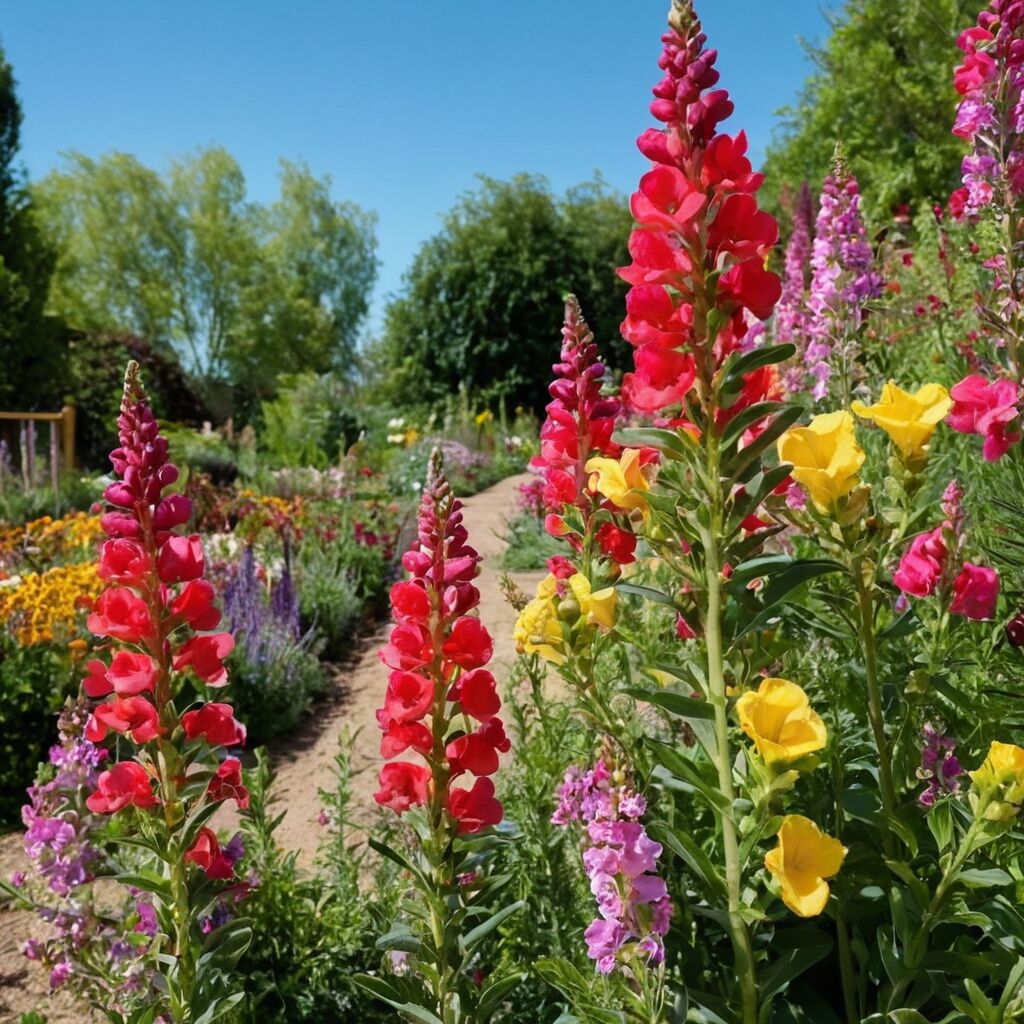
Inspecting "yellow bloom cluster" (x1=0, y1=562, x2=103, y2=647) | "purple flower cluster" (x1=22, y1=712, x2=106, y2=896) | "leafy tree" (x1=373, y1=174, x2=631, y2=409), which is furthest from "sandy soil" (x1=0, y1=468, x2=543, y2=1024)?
"leafy tree" (x1=373, y1=174, x2=631, y2=409)

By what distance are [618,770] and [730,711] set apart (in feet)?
0.99

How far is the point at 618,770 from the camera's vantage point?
1080mm

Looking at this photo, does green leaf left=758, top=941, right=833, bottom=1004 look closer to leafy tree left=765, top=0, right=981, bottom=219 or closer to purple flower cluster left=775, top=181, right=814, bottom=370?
purple flower cluster left=775, top=181, right=814, bottom=370

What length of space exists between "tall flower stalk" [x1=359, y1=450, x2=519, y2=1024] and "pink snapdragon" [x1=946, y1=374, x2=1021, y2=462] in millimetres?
994

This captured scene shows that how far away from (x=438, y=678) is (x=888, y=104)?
791 inches

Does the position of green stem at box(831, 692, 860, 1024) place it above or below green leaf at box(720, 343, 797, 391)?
below

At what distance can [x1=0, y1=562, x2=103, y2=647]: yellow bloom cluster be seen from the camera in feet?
13.2

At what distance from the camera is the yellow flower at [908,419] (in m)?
1.22

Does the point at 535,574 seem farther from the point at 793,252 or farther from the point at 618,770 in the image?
the point at 618,770

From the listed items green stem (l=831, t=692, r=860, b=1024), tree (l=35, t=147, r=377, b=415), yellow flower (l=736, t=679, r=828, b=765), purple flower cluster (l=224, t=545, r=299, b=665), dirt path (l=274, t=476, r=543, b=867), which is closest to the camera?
yellow flower (l=736, t=679, r=828, b=765)

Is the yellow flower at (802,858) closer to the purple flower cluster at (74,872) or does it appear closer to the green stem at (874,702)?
the green stem at (874,702)

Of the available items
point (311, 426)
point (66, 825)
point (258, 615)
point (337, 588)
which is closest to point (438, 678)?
point (66, 825)

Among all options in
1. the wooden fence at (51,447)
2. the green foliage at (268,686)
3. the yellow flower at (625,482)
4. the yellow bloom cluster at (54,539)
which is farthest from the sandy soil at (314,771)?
the wooden fence at (51,447)

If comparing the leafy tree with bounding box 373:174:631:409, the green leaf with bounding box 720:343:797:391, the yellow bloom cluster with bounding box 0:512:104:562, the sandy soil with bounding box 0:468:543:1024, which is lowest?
the sandy soil with bounding box 0:468:543:1024
